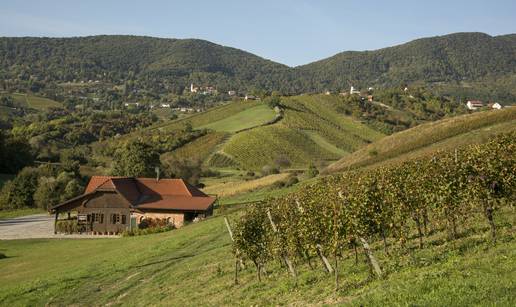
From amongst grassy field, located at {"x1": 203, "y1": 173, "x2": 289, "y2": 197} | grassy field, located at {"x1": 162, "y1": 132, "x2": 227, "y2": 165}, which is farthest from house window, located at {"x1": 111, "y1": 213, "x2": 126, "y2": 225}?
grassy field, located at {"x1": 162, "y1": 132, "x2": 227, "y2": 165}

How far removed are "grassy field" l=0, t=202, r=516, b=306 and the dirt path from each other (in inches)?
403

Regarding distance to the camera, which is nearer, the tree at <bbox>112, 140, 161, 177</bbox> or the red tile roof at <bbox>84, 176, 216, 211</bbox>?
the red tile roof at <bbox>84, 176, 216, 211</bbox>

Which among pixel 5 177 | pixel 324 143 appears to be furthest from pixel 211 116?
pixel 5 177

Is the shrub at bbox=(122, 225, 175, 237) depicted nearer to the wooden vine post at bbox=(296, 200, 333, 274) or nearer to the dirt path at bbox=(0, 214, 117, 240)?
the dirt path at bbox=(0, 214, 117, 240)

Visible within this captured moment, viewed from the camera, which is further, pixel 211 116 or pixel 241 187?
pixel 211 116

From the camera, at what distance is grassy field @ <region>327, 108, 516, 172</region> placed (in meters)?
45.6

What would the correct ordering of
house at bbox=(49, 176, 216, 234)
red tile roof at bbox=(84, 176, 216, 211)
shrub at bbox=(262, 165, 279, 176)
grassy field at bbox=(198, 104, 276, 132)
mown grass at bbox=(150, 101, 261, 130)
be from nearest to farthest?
house at bbox=(49, 176, 216, 234) < red tile roof at bbox=(84, 176, 216, 211) < shrub at bbox=(262, 165, 279, 176) < grassy field at bbox=(198, 104, 276, 132) < mown grass at bbox=(150, 101, 261, 130)

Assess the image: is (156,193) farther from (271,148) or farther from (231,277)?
(271,148)

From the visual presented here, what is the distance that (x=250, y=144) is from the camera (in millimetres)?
110750

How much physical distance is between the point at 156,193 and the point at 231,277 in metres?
37.0

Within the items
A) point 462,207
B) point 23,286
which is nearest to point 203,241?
point 23,286

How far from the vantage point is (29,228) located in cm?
5459

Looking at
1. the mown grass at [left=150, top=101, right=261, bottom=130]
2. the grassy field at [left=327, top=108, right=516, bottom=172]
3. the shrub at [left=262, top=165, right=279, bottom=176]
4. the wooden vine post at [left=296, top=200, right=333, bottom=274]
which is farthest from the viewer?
the mown grass at [left=150, top=101, right=261, bottom=130]

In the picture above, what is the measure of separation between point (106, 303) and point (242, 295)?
761cm
